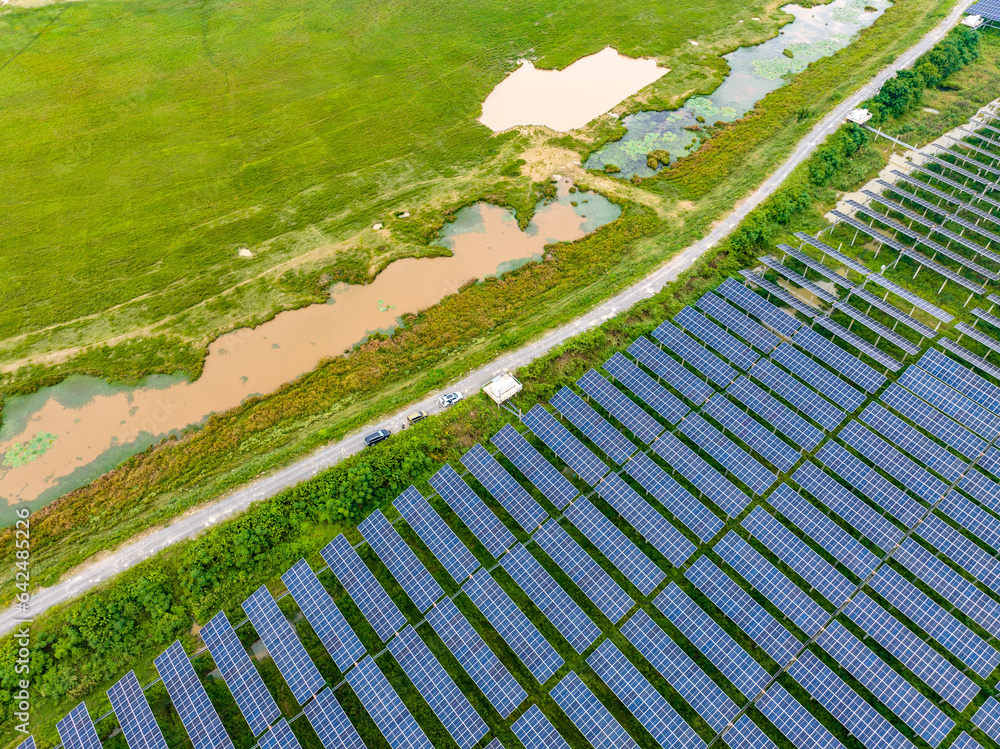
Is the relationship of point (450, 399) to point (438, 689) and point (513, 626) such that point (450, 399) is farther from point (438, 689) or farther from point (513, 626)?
point (438, 689)

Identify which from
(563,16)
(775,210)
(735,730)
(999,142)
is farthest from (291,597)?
(563,16)

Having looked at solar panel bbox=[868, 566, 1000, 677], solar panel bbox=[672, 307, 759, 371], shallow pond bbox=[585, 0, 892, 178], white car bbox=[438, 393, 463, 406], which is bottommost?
solar panel bbox=[868, 566, 1000, 677]

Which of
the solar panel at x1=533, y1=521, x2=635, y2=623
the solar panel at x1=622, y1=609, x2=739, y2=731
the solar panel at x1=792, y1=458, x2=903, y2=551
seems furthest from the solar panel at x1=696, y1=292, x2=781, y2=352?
the solar panel at x1=622, y1=609, x2=739, y2=731

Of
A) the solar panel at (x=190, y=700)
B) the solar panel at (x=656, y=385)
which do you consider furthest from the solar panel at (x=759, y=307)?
the solar panel at (x=190, y=700)

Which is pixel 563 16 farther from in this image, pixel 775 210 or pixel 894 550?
pixel 894 550

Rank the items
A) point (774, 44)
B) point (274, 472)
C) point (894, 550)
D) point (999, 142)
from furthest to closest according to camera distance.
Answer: point (774, 44) → point (999, 142) → point (274, 472) → point (894, 550)

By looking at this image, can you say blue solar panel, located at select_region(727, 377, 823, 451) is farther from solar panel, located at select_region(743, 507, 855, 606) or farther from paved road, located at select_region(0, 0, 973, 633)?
paved road, located at select_region(0, 0, 973, 633)

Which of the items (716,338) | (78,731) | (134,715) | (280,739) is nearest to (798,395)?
(716,338)
